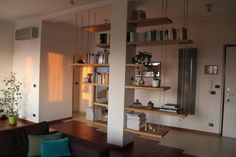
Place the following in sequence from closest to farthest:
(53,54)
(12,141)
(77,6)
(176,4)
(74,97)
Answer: (12,141) → (176,4) → (77,6) → (53,54) → (74,97)

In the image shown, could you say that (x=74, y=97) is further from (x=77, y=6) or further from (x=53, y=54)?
(x=77, y=6)

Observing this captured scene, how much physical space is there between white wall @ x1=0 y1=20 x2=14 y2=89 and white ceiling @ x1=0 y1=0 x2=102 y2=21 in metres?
0.42

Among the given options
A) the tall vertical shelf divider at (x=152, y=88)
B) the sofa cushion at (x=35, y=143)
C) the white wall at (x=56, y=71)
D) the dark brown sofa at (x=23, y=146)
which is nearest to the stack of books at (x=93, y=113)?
the tall vertical shelf divider at (x=152, y=88)

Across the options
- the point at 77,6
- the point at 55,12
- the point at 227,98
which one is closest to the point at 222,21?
the point at 227,98

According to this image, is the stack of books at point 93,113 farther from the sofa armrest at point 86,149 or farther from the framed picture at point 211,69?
the framed picture at point 211,69

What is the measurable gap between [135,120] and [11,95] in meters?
4.15

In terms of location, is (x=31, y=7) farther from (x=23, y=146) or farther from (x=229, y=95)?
(x=229, y=95)

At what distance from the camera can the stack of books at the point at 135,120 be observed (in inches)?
139

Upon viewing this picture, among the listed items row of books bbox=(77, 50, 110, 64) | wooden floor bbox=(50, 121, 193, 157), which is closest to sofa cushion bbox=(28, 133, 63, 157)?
wooden floor bbox=(50, 121, 193, 157)

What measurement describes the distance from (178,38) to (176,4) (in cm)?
130

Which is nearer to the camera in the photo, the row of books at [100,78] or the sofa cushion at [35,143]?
the sofa cushion at [35,143]

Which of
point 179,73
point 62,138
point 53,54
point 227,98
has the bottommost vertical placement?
point 62,138

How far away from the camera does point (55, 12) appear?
5.02m

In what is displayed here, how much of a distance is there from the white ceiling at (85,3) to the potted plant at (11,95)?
6.23 ft
